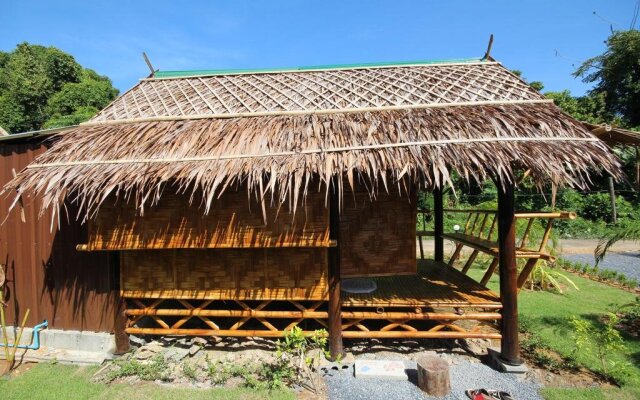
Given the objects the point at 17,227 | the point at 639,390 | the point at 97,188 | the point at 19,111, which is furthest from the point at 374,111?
the point at 19,111

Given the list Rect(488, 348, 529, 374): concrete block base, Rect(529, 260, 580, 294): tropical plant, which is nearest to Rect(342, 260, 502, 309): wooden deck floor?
Rect(488, 348, 529, 374): concrete block base

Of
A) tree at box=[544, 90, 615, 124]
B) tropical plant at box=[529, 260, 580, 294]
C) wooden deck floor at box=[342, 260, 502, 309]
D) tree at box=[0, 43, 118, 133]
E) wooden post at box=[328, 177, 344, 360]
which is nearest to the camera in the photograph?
wooden post at box=[328, 177, 344, 360]

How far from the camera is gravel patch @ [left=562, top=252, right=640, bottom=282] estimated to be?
7.40 metres

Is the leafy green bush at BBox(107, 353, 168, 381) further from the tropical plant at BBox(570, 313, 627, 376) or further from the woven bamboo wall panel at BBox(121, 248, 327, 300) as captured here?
the tropical plant at BBox(570, 313, 627, 376)

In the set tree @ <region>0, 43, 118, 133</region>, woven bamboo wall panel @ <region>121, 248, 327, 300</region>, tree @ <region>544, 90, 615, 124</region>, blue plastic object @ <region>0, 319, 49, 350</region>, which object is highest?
tree @ <region>0, 43, 118, 133</region>

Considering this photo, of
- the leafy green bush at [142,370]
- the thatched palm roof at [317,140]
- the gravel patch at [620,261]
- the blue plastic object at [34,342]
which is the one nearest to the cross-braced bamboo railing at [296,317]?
the leafy green bush at [142,370]

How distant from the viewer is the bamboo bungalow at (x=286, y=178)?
118 inches

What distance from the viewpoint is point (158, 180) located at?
3.10 m

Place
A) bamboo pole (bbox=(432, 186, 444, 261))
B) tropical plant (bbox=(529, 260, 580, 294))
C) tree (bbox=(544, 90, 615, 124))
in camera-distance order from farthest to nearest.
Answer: tree (bbox=(544, 90, 615, 124))
tropical plant (bbox=(529, 260, 580, 294))
bamboo pole (bbox=(432, 186, 444, 261))

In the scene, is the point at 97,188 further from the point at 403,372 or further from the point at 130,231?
the point at 403,372

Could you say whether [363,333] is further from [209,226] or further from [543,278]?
[543,278]

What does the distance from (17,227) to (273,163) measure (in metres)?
3.43

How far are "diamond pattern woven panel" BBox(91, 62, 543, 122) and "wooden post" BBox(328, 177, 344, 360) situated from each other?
1.16 meters

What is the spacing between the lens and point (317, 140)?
317cm
